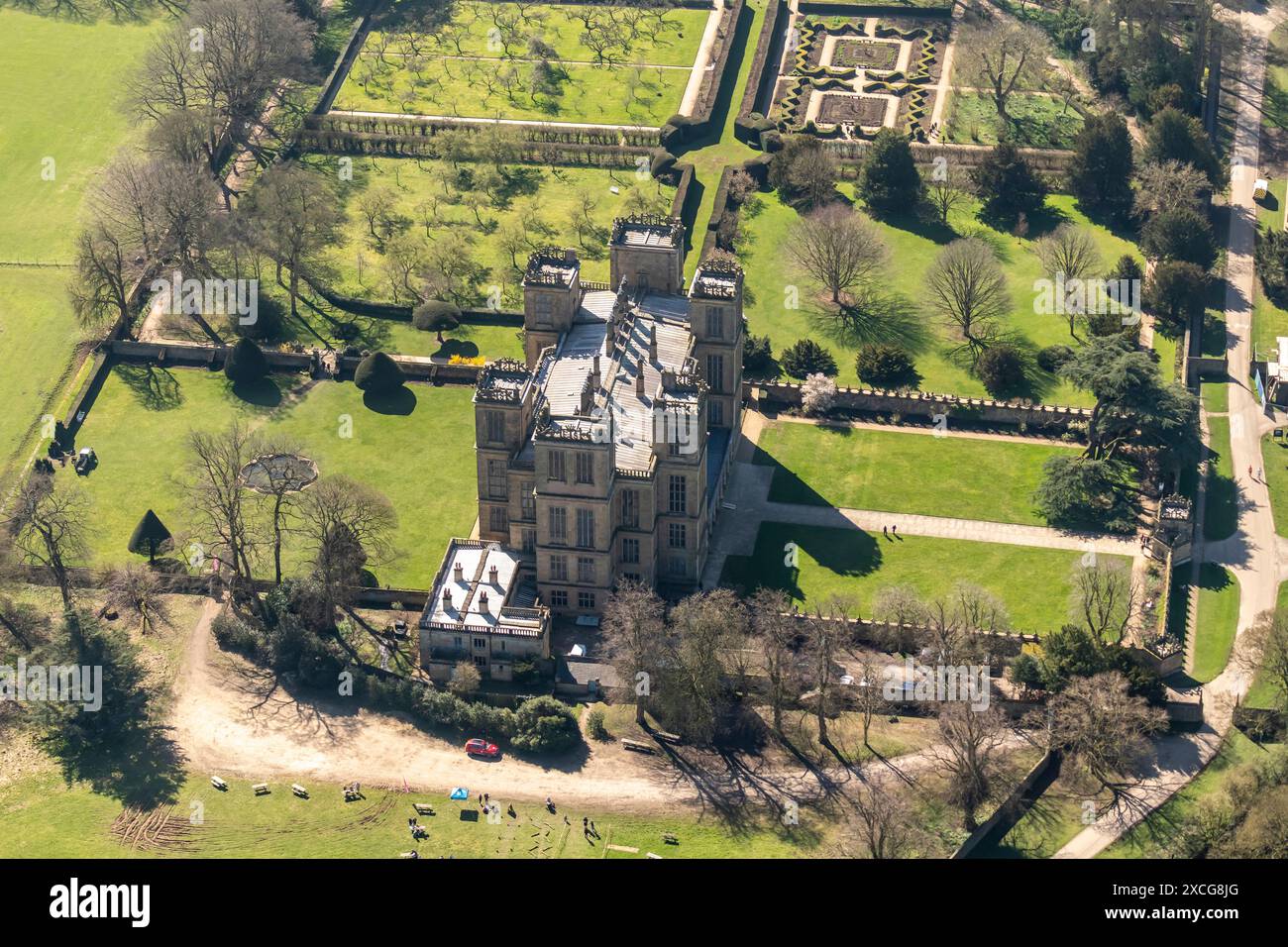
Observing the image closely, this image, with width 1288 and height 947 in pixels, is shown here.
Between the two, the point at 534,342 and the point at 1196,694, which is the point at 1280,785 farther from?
the point at 534,342

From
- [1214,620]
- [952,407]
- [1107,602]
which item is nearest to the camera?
[1107,602]

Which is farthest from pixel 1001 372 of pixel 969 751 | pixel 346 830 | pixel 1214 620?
pixel 346 830

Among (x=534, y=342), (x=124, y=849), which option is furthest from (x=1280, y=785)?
(x=124, y=849)

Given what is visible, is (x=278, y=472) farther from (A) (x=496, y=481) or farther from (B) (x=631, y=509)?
(B) (x=631, y=509)

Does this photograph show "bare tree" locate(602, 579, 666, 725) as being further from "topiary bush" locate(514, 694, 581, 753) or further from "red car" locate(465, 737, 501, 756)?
"red car" locate(465, 737, 501, 756)

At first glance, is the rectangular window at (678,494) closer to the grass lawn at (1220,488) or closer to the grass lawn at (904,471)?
the grass lawn at (904,471)

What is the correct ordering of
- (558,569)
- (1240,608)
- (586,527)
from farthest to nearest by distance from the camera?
(1240,608), (558,569), (586,527)

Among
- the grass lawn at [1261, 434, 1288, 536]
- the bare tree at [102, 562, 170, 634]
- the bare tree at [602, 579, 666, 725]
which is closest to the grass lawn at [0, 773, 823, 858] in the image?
the bare tree at [602, 579, 666, 725]
